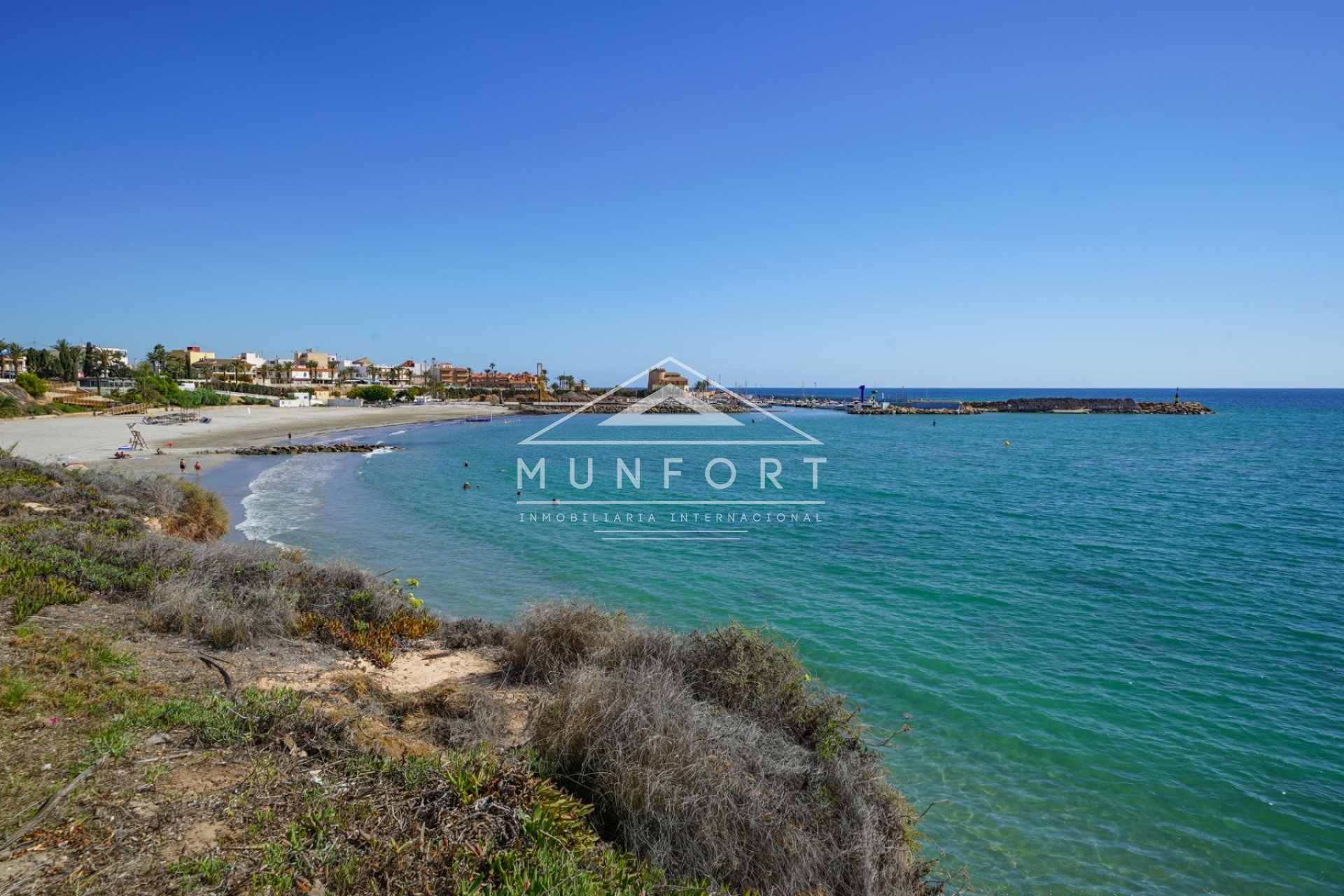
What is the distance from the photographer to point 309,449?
46281mm

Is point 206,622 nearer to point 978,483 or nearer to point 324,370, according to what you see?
point 978,483

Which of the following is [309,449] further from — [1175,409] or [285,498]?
[1175,409]

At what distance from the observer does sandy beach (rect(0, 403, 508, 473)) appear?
33.2 metres

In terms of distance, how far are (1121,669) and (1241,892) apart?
5147 millimetres

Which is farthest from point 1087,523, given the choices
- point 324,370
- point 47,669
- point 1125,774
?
point 324,370

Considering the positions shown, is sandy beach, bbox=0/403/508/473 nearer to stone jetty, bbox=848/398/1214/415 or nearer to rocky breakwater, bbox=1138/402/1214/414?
stone jetty, bbox=848/398/1214/415

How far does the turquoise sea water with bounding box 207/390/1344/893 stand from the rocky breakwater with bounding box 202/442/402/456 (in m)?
8.59

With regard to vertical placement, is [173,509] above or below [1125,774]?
above

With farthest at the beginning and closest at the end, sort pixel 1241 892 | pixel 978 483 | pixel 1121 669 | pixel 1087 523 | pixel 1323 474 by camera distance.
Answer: pixel 1323 474 → pixel 978 483 → pixel 1087 523 → pixel 1121 669 → pixel 1241 892

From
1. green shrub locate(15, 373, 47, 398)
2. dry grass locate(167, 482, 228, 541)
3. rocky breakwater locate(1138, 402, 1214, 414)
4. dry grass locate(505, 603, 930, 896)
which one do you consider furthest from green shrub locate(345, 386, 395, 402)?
rocky breakwater locate(1138, 402, 1214, 414)

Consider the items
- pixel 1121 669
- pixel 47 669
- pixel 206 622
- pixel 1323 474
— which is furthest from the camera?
pixel 1323 474

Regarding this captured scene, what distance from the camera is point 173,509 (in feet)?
56.8

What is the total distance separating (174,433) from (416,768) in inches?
A: 2209

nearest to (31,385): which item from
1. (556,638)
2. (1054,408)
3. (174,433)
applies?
(174,433)
